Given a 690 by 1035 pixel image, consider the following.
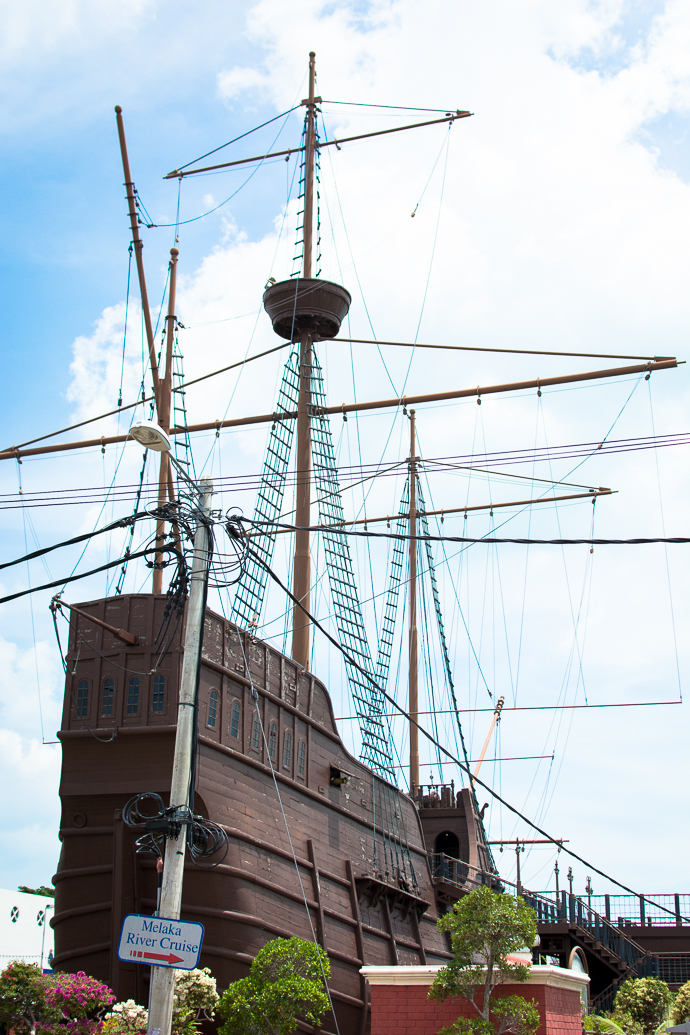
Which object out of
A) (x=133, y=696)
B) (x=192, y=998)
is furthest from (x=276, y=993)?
(x=133, y=696)

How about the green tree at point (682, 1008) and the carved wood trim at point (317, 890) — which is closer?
the carved wood trim at point (317, 890)

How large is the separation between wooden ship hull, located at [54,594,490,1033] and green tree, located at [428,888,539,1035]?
132 inches

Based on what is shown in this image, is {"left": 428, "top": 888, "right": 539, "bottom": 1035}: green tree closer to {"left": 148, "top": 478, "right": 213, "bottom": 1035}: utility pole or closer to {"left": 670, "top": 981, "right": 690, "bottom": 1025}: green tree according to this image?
A: {"left": 148, "top": 478, "right": 213, "bottom": 1035}: utility pole

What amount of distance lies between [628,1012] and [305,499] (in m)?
12.4

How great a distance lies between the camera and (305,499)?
23.9m

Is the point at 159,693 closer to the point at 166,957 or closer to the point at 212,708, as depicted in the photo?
the point at 212,708

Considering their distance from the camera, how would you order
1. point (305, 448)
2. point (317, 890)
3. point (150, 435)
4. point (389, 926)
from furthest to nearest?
point (305, 448) → point (389, 926) → point (317, 890) → point (150, 435)

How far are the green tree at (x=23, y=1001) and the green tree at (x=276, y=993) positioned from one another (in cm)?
222

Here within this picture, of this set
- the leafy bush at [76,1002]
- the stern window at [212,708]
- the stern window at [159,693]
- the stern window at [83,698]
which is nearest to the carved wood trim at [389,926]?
the stern window at [212,708]

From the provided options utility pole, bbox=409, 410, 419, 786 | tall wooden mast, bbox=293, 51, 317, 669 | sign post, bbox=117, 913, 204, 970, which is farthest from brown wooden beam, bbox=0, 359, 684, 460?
sign post, bbox=117, 913, 204, 970

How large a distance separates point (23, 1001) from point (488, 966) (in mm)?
5812

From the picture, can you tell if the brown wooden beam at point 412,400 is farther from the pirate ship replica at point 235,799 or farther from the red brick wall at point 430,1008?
the red brick wall at point 430,1008

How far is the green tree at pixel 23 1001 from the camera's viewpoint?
1333cm

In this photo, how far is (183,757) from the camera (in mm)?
9758
